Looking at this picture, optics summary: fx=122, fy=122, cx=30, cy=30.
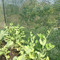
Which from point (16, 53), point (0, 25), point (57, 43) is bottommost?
point (0, 25)

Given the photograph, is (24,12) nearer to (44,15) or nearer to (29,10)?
(29,10)

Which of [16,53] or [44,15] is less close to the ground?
[16,53]

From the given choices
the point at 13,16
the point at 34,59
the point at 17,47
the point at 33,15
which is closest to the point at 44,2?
the point at 33,15

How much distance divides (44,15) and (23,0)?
0.72m

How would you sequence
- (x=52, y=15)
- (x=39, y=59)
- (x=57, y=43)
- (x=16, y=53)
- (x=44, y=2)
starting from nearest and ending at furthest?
1. (x=39, y=59)
2. (x=16, y=53)
3. (x=57, y=43)
4. (x=52, y=15)
5. (x=44, y=2)

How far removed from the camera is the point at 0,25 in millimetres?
3049

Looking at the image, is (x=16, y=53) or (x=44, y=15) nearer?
(x=16, y=53)

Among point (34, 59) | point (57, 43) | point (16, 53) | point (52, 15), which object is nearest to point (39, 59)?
point (34, 59)

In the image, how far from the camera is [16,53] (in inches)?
47.4

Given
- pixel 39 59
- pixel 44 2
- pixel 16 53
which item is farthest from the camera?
pixel 44 2

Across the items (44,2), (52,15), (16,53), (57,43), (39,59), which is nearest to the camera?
(39,59)

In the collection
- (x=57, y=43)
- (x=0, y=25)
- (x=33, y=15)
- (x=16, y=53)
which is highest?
(x=16, y=53)

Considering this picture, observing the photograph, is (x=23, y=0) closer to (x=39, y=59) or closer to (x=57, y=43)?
(x=57, y=43)

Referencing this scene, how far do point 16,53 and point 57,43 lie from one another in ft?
2.02
